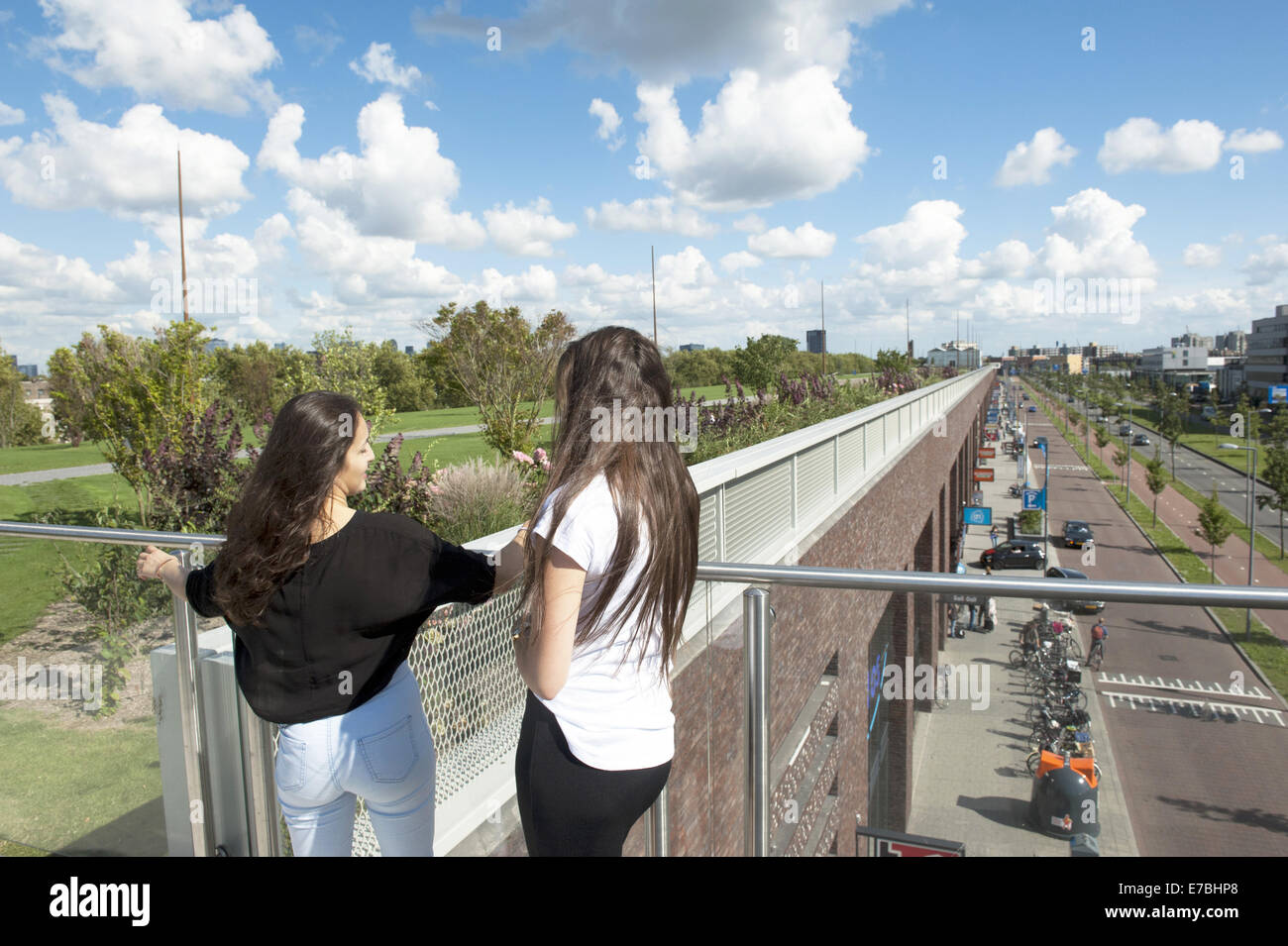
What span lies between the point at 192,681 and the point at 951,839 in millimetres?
2562

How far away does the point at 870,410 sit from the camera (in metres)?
12.6

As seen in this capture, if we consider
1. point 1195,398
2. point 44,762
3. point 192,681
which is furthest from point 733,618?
point 1195,398

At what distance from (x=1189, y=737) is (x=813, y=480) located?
21.8 ft

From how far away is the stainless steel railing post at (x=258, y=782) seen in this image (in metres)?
2.76

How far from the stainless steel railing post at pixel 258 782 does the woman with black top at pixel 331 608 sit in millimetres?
628

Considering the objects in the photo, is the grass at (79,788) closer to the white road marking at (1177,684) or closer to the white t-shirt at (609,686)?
the white t-shirt at (609,686)

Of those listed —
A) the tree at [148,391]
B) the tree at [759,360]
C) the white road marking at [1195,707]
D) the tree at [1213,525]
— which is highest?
the tree at [759,360]

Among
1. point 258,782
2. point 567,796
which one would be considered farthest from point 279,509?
point 258,782

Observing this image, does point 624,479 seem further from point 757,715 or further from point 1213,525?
point 1213,525

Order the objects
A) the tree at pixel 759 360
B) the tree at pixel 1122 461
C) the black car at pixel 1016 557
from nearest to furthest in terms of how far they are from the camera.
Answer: the tree at pixel 759 360
the black car at pixel 1016 557
the tree at pixel 1122 461

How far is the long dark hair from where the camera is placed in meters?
2.02

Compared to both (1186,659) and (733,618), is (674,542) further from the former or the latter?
(1186,659)

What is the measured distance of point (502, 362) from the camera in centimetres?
1622

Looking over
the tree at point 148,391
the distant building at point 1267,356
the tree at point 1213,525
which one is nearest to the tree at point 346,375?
the tree at point 148,391
